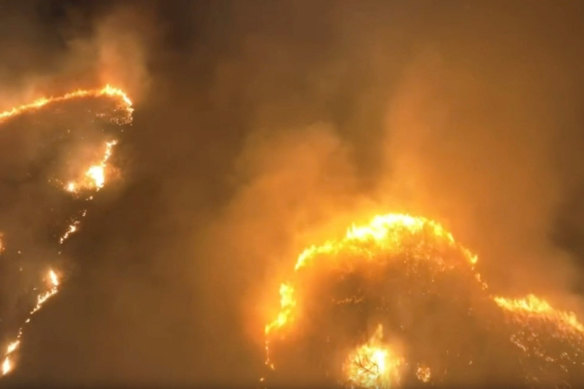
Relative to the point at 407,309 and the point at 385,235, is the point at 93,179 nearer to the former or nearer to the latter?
the point at 385,235

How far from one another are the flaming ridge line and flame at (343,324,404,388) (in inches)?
314

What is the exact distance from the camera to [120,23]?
21734 mm

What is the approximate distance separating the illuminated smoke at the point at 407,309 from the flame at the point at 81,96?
9087 mm

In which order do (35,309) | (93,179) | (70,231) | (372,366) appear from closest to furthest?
(372,366)
(35,309)
(70,231)
(93,179)

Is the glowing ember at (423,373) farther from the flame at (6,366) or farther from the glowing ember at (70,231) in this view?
the glowing ember at (70,231)

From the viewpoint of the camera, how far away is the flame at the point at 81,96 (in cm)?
1828

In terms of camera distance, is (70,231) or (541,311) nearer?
(541,311)

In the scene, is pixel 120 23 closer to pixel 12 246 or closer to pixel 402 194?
pixel 12 246

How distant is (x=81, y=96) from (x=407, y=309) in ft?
45.3

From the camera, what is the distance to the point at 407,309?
42.5 feet

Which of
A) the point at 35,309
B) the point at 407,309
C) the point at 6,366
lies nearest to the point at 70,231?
the point at 35,309

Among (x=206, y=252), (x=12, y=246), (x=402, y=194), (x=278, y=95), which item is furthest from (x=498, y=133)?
(x=12, y=246)

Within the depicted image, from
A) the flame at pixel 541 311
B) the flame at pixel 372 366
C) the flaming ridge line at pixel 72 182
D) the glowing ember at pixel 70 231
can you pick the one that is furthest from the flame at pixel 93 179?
the flame at pixel 541 311

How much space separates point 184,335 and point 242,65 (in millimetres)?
11723
